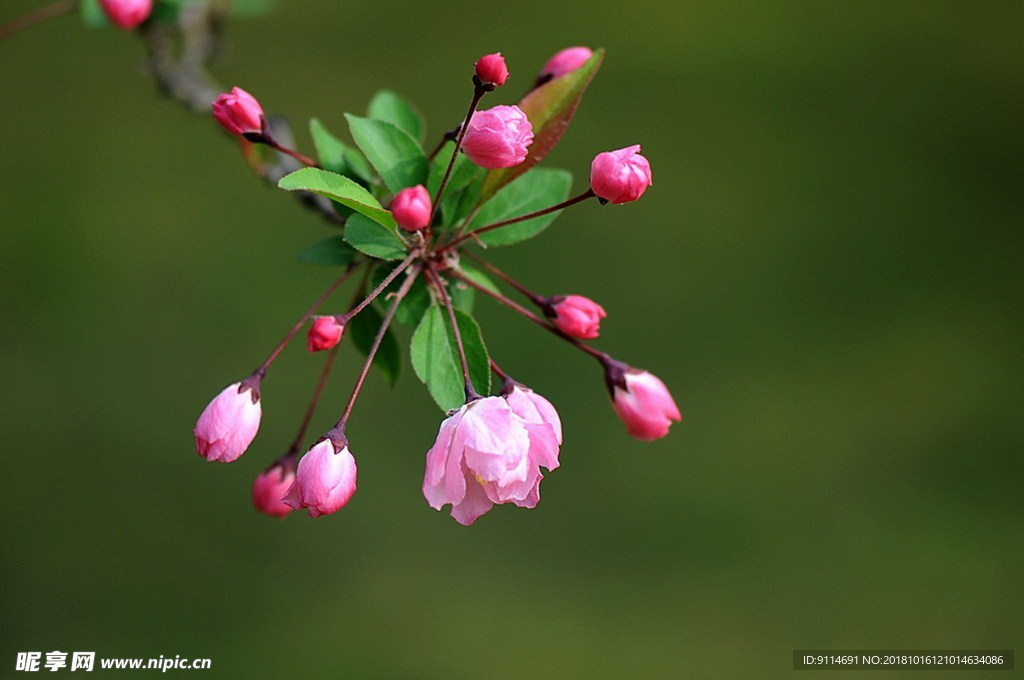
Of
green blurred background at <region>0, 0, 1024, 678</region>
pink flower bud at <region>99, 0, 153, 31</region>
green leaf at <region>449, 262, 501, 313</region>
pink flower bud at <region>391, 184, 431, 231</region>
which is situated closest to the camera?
pink flower bud at <region>391, 184, 431, 231</region>

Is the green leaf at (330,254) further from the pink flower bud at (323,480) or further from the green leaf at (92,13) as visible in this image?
the green leaf at (92,13)

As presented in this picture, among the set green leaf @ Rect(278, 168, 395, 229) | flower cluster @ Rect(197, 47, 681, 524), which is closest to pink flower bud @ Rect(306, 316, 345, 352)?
flower cluster @ Rect(197, 47, 681, 524)

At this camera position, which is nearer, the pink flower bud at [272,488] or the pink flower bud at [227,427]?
the pink flower bud at [227,427]

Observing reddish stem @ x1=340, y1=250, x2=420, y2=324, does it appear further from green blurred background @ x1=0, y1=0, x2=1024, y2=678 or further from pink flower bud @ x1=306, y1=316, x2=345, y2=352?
green blurred background @ x1=0, y1=0, x2=1024, y2=678

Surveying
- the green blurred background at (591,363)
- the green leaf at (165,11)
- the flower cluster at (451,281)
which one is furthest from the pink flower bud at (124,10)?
the green blurred background at (591,363)

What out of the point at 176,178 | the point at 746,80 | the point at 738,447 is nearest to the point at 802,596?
the point at 738,447

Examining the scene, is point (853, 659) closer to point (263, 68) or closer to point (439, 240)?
point (439, 240)
